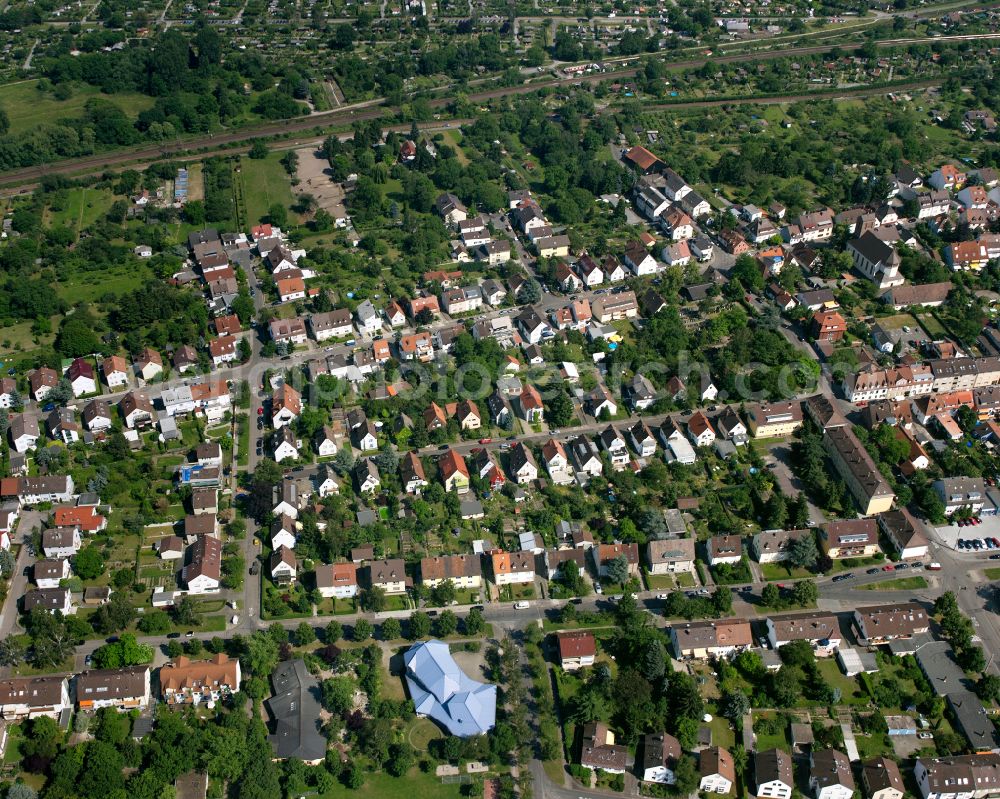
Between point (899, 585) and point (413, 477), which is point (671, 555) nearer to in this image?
point (899, 585)

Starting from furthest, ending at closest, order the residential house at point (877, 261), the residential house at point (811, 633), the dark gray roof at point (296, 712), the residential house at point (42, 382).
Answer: the residential house at point (877, 261), the residential house at point (42, 382), the residential house at point (811, 633), the dark gray roof at point (296, 712)

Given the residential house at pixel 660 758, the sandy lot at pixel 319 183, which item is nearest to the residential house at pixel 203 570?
the residential house at pixel 660 758

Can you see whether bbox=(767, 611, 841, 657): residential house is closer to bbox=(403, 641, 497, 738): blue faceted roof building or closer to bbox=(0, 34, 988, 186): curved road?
bbox=(403, 641, 497, 738): blue faceted roof building

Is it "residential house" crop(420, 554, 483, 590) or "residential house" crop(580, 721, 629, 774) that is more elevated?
"residential house" crop(420, 554, 483, 590)

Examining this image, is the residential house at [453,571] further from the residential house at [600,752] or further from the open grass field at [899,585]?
the open grass field at [899,585]

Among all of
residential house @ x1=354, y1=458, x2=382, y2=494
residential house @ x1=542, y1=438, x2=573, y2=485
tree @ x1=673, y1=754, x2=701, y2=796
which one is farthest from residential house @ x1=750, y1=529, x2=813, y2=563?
residential house @ x1=354, y1=458, x2=382, y2=494

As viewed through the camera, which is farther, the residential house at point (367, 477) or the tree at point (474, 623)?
the residential house at point (367, 477)
